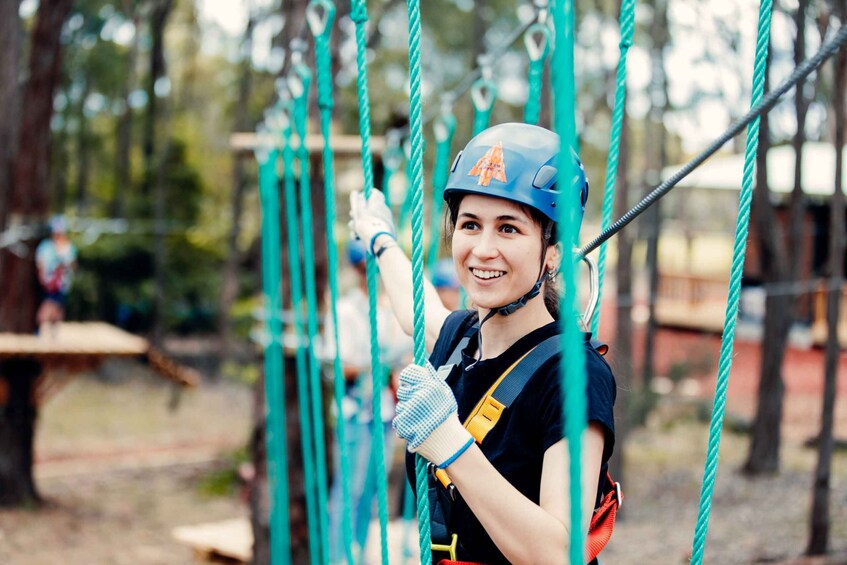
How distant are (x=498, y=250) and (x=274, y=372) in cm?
226

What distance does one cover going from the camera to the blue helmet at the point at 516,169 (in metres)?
1.20

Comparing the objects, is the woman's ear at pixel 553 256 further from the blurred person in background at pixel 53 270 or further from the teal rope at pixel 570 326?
the blurred person in background at pixel 53 270

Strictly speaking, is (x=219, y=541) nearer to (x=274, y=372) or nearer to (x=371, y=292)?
(x=274, y=372)

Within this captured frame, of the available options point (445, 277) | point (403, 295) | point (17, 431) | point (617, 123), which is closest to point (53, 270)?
point (17, 431)

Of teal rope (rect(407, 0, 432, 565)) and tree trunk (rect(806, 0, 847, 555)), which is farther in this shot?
tree trunk (rect(806, 0, 847, 555))

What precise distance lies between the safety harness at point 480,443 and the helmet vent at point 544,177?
7.9 inches

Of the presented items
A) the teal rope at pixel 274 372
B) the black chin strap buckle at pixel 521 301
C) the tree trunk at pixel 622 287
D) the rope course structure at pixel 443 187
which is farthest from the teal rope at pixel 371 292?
the tree trunk at pixel 622 287

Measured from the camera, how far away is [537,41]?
239cm

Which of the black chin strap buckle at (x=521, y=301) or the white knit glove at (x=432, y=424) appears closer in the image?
the white knit glove at (x=432, y=424)

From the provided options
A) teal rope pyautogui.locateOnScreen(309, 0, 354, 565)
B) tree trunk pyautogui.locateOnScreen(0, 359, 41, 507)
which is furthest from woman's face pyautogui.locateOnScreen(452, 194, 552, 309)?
tree trunk pyautogui.locateOnScreen(0, 359, 41, 507)

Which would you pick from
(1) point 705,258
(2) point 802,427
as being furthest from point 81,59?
(1) point 705,258

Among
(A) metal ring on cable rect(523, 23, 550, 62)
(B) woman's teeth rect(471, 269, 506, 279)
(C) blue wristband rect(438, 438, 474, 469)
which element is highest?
(A) metal ring on cable rect(523, 23, 550, 62)

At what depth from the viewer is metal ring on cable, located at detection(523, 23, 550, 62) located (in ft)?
7.13

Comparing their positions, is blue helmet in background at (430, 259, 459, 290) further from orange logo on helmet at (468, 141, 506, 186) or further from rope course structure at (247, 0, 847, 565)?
orange logo on helmet at (468, 141, 506, 186)
